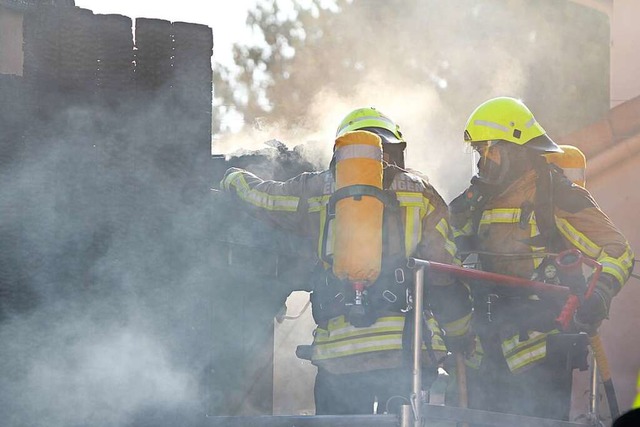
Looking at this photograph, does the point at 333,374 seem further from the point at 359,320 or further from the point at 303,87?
the point at 303,87

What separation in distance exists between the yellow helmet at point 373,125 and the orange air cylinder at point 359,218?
65 centimetres

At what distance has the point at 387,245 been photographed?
475 centimetres

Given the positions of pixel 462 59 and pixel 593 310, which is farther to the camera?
pixel 462 59

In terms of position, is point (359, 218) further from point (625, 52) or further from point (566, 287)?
point (625, 52)

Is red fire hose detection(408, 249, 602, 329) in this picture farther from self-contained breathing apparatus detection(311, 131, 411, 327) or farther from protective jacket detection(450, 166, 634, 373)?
self-contained breathing apparatus detection(311, 131, 411, 327)

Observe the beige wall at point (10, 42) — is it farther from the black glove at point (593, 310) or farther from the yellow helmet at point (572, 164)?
the yellow helmet at point (572, 164)

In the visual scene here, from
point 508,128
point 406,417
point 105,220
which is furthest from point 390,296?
point 508,128

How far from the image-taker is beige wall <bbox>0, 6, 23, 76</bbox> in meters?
5.15

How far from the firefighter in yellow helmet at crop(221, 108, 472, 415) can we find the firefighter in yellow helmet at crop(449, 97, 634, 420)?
1.23 ft

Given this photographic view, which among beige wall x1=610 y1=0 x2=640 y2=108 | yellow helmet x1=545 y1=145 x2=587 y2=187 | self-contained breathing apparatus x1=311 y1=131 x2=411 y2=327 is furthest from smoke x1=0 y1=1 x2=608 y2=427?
beige wall x1=610 y1=0 x2=640 y2=108

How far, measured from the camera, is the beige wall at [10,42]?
203 inches

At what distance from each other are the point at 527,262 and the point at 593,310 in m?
0.50

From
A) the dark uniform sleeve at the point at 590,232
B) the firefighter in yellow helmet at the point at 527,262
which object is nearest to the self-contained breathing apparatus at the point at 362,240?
the firefighter in yellow helmet at the point at 527,262

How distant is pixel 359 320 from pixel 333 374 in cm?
34
